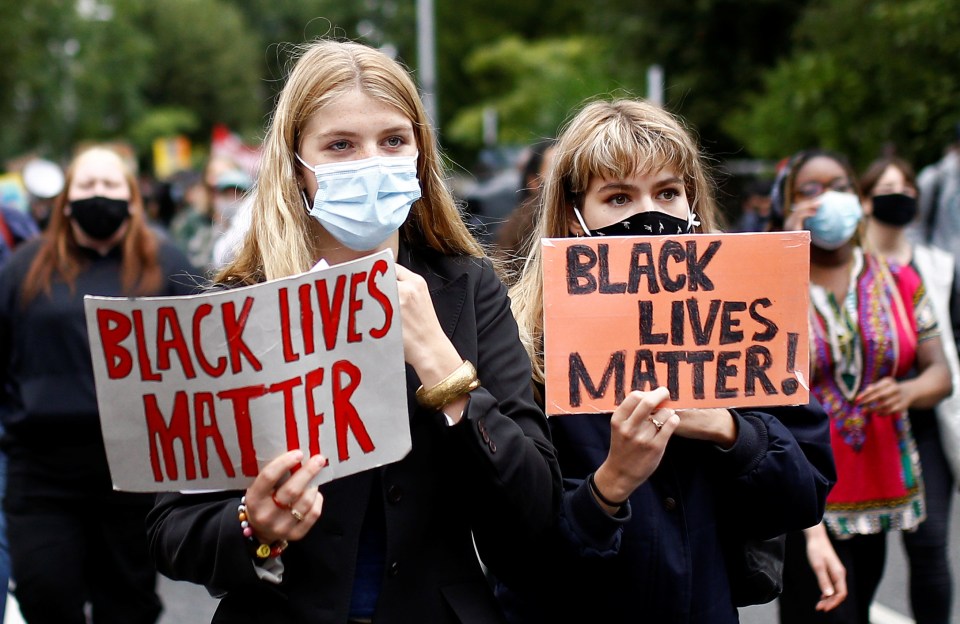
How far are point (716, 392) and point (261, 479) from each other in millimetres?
941

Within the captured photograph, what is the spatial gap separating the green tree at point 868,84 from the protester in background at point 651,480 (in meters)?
8.88

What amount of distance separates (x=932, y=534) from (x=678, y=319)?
2459 millimetres

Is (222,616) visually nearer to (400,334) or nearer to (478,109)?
(400,334)

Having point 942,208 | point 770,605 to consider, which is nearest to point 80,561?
point 770,605

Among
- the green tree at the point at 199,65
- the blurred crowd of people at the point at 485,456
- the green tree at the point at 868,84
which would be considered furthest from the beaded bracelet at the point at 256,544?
the green tree at the point at 199,65

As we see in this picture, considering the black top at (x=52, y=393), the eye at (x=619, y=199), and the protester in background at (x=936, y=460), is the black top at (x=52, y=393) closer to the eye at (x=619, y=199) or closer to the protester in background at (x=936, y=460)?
the eye at (x=619, y=199)

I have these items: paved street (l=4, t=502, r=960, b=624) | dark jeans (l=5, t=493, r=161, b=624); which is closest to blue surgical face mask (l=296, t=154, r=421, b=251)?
dark jeans (l=5, t=493, r=161, b=624)

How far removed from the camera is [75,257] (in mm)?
5078

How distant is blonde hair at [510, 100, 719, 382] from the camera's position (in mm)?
2891

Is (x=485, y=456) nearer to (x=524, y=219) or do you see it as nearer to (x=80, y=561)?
(x=524, y=219)

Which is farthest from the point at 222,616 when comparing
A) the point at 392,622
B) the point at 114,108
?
the point at 114,108

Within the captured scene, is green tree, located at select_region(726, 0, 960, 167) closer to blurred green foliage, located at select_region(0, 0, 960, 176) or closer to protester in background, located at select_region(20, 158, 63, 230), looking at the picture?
blurred green foliage, located at select_region(0, 0, 960, 176)

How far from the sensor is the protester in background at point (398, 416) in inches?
92.7

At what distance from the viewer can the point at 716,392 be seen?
2592 mm
